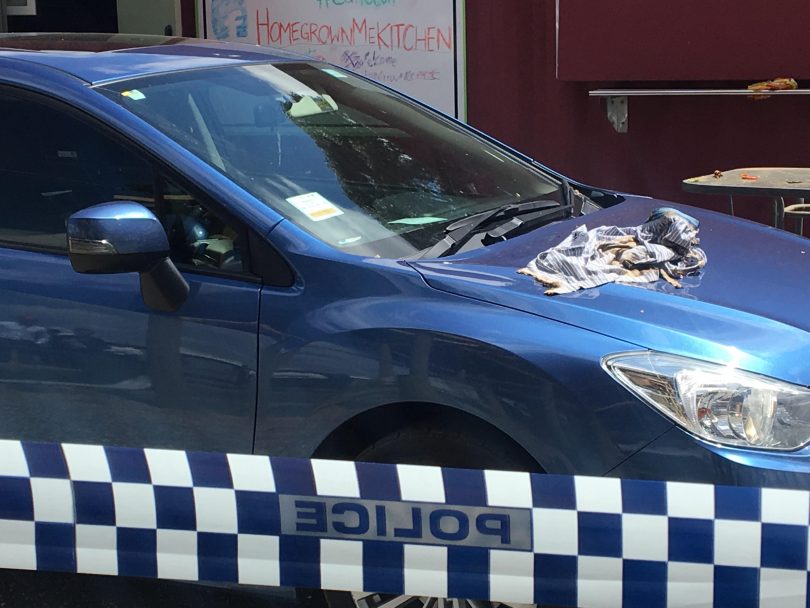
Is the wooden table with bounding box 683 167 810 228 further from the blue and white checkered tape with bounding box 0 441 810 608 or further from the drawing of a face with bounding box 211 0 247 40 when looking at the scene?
the drawing of a face with bounding box 211 0 247 40

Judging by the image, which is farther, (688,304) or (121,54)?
(121,54)

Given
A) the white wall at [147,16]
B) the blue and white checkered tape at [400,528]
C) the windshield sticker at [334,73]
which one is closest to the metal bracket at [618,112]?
the white wall at [147,16]

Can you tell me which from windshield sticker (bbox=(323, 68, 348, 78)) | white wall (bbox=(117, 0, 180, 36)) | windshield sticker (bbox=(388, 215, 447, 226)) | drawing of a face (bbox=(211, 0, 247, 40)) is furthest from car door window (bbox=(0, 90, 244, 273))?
white wall (bbox=(117, 0, 180, 36))

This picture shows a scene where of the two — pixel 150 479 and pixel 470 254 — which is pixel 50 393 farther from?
pixel 470 254

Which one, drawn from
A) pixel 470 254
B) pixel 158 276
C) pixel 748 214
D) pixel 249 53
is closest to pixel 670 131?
pixel 748 214

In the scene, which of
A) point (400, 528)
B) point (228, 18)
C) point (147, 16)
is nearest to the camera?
point (400, 528)

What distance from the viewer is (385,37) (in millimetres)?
8070

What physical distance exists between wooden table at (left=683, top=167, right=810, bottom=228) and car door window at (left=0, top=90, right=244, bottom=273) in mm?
3015

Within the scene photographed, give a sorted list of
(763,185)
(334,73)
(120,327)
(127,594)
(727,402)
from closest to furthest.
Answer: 1. (727,402)
2. (120,327)
3. (127,594)
4. (334,73)
5. (763,185)

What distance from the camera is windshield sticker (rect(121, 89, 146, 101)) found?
3.13 meters

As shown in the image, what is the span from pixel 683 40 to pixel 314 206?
4610 millimetres

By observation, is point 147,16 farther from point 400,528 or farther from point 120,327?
point 400,528

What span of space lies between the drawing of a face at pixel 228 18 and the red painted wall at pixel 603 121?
5.74ft

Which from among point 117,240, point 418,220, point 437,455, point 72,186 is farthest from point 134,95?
point 437,455
